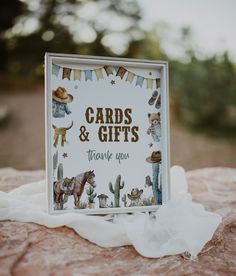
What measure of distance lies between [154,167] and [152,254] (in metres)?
0.52

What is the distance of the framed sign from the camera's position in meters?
2.07

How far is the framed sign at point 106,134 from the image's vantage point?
2.07 metres

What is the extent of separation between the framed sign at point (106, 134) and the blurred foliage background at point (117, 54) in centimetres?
510

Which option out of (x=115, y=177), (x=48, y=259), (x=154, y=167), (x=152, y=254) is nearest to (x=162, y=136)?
(x=154, y=167)

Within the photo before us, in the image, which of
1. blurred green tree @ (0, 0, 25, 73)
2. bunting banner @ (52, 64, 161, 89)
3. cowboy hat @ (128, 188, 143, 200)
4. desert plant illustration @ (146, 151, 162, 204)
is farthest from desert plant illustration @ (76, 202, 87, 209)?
blurred green tree @ (0, 0, 25, 73)

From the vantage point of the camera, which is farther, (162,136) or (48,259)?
(162,136)

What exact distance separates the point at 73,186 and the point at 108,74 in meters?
0.62

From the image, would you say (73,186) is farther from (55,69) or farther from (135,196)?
(55,69)

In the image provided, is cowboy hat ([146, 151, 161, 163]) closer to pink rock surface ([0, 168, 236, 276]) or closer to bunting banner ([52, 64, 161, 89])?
bunting banner ([52, 64, 161, 89])

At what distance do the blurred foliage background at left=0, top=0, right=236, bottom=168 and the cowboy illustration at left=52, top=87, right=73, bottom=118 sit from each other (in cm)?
513

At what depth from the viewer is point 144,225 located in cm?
204

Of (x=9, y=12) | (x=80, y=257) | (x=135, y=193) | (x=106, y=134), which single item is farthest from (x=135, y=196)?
(x=9, y=12)

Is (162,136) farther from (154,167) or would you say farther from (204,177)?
(204,177)

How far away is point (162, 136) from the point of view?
7.41ft
